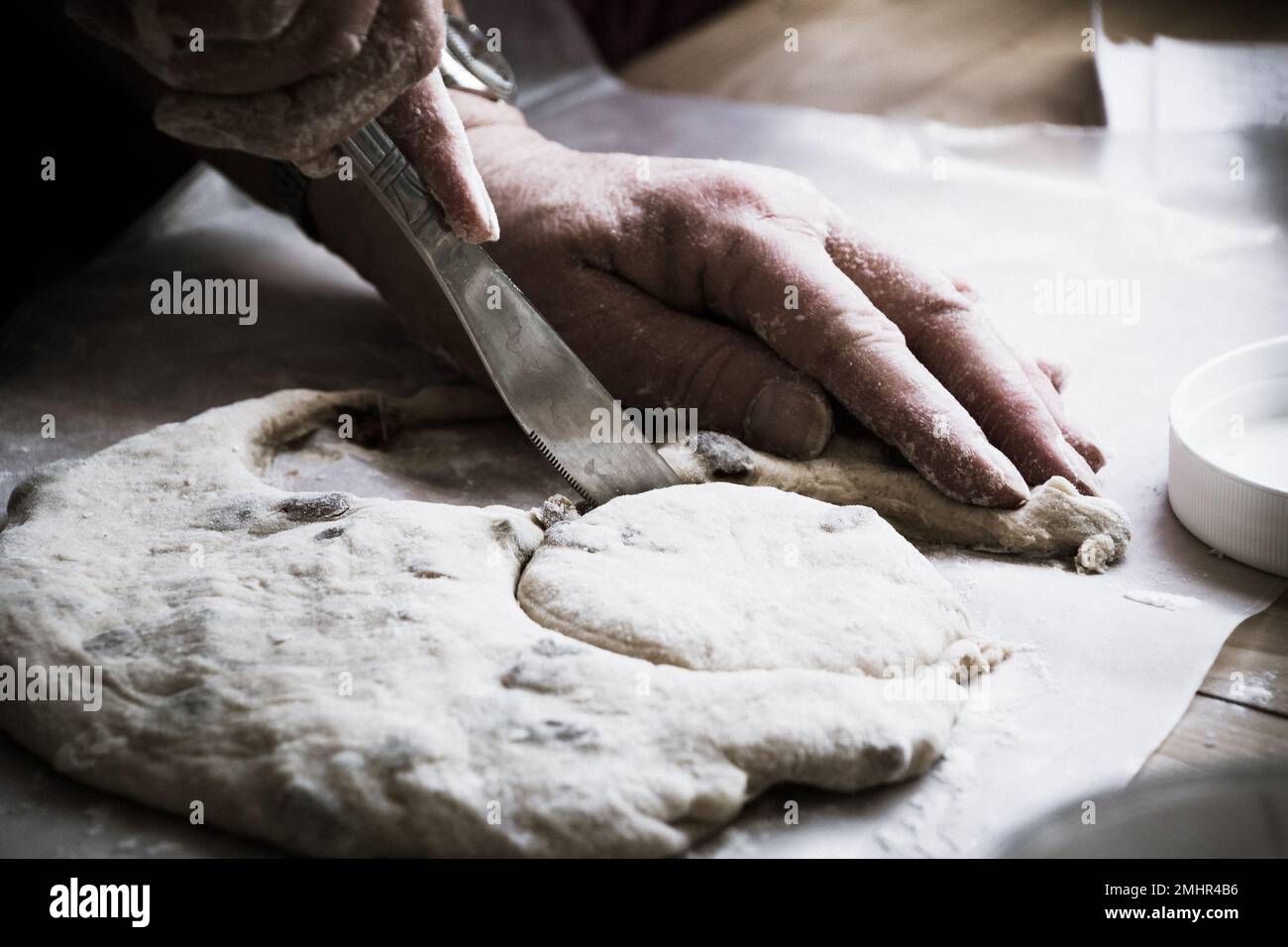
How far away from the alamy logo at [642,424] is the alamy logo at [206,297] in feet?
2.59

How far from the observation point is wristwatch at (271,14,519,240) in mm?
1935

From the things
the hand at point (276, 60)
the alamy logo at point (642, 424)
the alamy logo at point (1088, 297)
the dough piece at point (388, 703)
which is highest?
the hand at point (276, 60)

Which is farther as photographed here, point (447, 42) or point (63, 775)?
point (447, 42)

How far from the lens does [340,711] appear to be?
3.46ft

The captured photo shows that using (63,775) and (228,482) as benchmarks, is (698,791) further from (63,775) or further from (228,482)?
(228,482)

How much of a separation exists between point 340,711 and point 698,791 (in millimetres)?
321

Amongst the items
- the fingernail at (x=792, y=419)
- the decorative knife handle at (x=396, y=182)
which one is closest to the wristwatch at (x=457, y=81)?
the decorative knife handle at (x=396, y=182)

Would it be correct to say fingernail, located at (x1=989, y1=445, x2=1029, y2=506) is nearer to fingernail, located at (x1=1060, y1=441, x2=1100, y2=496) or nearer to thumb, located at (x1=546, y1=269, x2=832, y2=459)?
fingernail, located at (x1=1060, y1=441, x2=1100, y2=496)

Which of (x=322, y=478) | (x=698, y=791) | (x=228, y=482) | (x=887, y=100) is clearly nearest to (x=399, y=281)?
(x=322, y=478)

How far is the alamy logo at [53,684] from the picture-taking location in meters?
1.11

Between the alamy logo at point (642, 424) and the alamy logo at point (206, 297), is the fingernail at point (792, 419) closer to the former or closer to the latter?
the alamy logo at point (642, 424)
